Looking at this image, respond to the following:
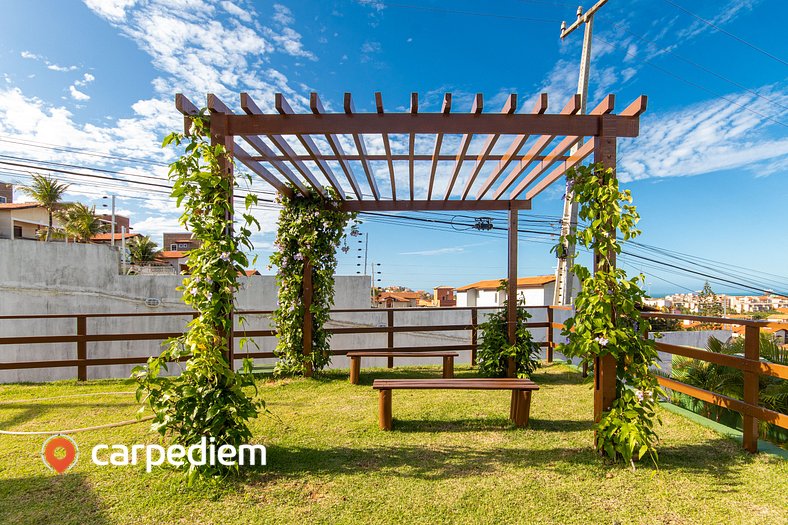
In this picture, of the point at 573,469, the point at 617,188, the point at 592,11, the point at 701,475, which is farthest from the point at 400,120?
the point at 592,11

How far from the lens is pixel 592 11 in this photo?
9195 mm

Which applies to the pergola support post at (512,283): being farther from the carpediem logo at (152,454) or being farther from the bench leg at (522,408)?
the carpediem logo at (152,454)

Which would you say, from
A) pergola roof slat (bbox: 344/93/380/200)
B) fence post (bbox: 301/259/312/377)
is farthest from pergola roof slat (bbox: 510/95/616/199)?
fence post (bbox: 301/259/312/377)

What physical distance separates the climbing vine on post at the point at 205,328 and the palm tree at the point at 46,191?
97.4 feet

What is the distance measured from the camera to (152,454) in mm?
2846

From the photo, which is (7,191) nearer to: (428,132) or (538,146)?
(428,132)

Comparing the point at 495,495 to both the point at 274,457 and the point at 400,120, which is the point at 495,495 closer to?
the point at 274,457

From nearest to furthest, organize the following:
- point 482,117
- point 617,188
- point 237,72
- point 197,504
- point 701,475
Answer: point 197,504
point 701,475
point 617,188
point 482,117
point 237,72

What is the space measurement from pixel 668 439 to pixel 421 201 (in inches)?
139

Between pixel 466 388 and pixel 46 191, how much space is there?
32.2 meters

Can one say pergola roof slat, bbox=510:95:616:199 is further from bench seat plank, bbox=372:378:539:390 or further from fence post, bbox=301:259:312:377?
fence post, bbox=301:259:312:377

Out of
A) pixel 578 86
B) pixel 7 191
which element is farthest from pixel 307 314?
pixel 7 191

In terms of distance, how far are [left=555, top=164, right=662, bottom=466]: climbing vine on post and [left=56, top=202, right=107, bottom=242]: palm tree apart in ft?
111

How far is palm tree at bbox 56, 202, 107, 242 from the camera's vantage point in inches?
1110
